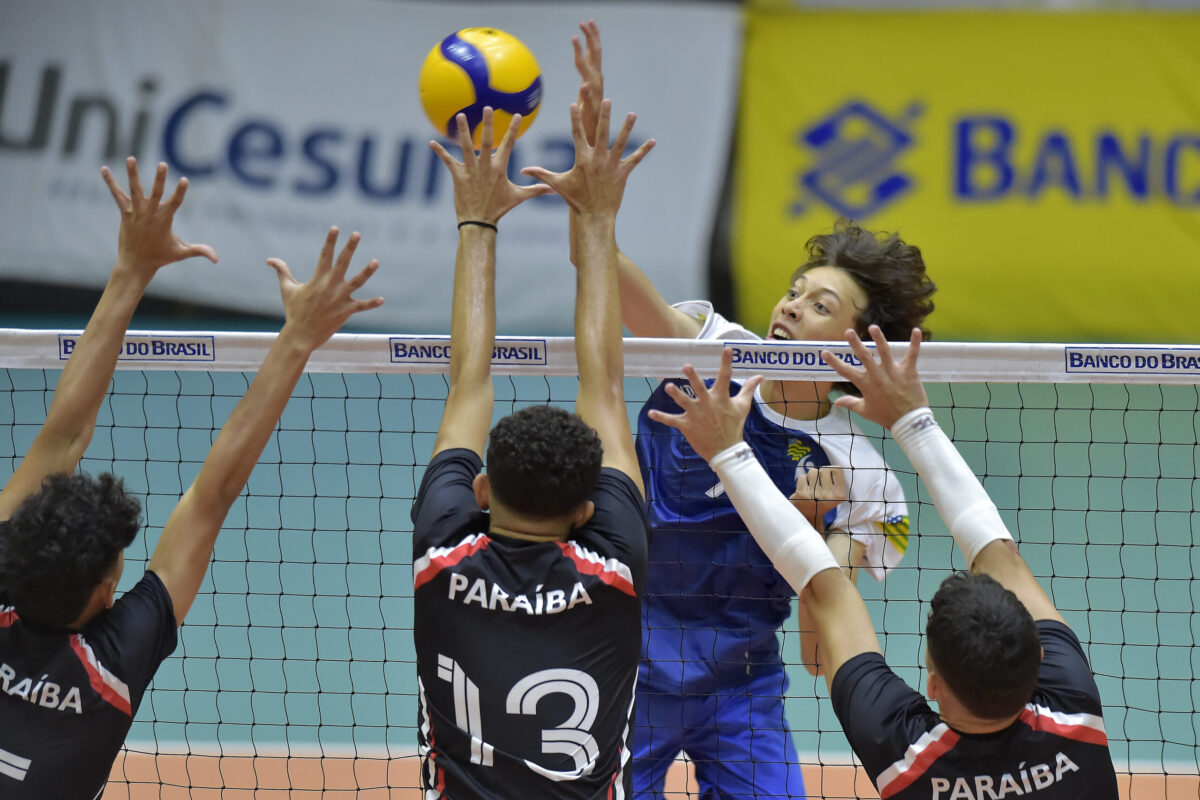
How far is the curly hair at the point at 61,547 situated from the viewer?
2.50 metres

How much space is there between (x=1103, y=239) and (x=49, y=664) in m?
10.7

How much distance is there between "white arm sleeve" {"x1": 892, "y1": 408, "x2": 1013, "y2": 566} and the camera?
2.86 meters

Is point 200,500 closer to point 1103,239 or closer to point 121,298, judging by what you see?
point 121,298

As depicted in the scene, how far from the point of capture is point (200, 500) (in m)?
2.82

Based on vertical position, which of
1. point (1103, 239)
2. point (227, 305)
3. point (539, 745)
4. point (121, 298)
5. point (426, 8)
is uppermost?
point (426, 8)

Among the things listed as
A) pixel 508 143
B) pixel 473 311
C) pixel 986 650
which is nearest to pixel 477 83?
pixel 508 143

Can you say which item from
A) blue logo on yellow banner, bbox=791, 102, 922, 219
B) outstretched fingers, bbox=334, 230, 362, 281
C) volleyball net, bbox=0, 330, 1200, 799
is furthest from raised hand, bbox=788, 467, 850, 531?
blue logo on yellow banner, bbox=791, 102, 922, 219

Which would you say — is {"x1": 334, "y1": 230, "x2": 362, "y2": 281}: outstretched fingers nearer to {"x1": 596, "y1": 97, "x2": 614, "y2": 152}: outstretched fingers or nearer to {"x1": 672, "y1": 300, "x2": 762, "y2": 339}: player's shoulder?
{"x1": 596, "y1": 97, "x2": 614, "y2": 152}: outstretched fingers

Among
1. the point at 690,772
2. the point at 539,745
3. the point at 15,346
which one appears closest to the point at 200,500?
the point at 539,745

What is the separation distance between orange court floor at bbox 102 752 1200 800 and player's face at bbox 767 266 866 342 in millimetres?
2051

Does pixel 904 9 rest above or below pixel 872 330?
above

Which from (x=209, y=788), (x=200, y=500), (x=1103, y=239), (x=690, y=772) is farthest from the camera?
(x=1103, y=239)

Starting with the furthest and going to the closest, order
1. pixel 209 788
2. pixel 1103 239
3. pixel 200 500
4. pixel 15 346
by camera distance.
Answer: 1. pixel 1103 239
2. pixel 209 788
3. pixel 15 346
4. pixel 200 500

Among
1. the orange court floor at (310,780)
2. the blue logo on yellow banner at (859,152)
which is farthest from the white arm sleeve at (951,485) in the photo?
the blue logo on yellow banner at (859,152)
